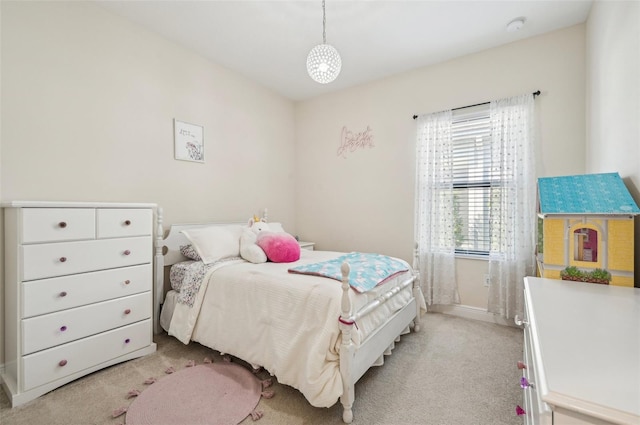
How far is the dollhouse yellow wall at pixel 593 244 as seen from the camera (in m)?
1.39

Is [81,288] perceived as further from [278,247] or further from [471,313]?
[471,313]

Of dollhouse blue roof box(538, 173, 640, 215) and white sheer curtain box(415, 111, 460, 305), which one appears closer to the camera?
dollhouse blue roof box(538, 173, 640, 215)

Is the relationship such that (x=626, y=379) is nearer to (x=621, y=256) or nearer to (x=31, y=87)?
(x=621, y=256)

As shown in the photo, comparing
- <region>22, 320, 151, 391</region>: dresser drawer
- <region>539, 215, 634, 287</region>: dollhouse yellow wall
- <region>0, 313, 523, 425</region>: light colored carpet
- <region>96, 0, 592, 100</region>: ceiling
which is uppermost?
<region>96, 0, 592, 100</region>: ceiling

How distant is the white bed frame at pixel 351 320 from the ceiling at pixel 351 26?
71.4 inches

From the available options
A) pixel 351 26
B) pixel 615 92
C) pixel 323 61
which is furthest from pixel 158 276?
pixel 615 92

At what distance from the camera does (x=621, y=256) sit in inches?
55.0

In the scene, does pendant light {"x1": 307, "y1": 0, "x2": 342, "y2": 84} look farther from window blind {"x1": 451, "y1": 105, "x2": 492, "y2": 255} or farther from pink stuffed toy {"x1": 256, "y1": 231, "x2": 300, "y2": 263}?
window blind {"x1": 451, "y1": 105, "x2": 492, "y2": 255}

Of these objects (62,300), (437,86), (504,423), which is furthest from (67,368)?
(437,86)

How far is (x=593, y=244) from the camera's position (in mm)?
1495

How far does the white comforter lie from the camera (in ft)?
5.22

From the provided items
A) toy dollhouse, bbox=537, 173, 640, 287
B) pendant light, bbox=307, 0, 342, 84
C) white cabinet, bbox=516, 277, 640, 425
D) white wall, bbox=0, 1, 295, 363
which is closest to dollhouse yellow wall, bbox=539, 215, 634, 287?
toy dollhouse, bbox=537, 173, 640, 287

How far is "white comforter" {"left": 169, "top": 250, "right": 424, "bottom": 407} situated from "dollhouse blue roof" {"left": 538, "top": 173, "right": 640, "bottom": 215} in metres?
1.16

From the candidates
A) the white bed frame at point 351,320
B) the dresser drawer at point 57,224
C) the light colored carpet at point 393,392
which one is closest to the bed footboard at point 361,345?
the white bed frame at point 351,320
